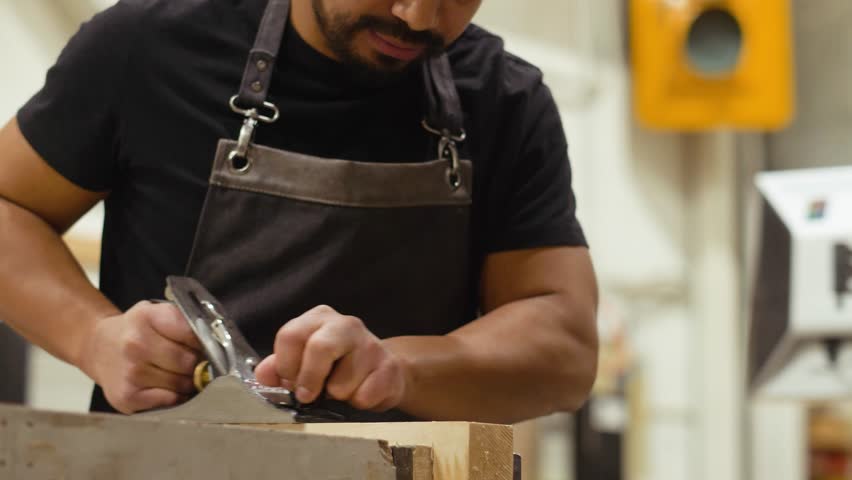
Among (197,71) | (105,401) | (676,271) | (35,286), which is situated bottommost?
(676,271)

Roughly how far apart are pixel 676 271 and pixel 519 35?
1.07 metres

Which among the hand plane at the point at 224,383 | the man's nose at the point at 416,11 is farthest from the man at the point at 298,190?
the hand plane at the point at 224,383

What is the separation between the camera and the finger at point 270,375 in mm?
868

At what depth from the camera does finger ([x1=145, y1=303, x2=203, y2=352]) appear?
100 cm

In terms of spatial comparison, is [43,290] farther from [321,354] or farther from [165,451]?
[165,451]

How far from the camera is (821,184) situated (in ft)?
8.07

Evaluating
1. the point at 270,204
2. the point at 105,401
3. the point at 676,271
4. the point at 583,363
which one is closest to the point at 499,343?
the point at 583,363

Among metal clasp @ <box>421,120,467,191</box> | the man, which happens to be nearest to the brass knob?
the man

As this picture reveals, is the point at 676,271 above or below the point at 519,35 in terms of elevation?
A: below

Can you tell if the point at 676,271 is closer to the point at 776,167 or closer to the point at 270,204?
the point at 776,167

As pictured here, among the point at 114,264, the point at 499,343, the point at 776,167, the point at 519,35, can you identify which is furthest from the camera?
the point at 776,167

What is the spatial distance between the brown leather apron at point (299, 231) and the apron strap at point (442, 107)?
2.0 inches

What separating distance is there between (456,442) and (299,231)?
0.47 metres

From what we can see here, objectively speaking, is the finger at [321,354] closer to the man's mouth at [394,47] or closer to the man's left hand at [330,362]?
the man's left hand at [330,362]
